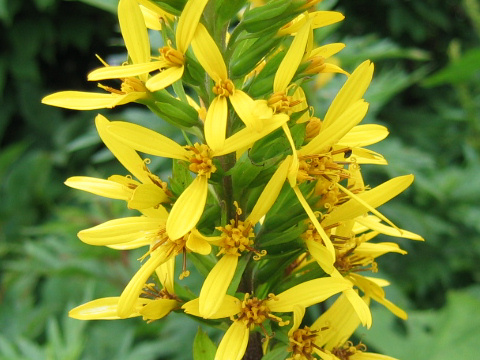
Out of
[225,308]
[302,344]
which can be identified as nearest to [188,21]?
[225,308]

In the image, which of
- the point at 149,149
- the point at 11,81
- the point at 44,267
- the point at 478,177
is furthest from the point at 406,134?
the point at 149,149

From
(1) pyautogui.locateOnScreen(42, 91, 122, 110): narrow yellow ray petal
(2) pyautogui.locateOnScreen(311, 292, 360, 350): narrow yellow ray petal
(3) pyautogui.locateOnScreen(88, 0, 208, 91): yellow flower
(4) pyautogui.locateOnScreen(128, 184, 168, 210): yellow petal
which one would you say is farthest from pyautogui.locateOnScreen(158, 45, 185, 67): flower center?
(2) pyautogui.locateOnScreen(311, 292, 360, 350): narrow yellow ray petal

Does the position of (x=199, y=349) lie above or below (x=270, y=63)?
below

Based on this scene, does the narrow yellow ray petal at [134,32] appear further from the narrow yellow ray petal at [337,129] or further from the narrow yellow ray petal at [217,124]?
the narrow yellow ray petal at [337,129]

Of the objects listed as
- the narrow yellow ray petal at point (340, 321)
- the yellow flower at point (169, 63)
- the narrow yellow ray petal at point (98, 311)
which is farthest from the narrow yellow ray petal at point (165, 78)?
the narrow yellow ray petal at point (340, 321)

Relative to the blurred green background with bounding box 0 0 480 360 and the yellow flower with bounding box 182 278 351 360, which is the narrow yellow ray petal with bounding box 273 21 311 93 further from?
the blurred green background with bounding box 0 0 480 360

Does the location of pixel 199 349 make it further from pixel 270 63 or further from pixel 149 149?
pixel 270 63

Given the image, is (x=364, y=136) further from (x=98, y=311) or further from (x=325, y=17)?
(x=98, y=311)
